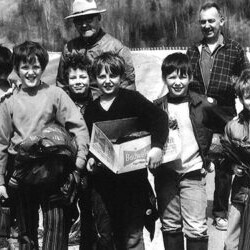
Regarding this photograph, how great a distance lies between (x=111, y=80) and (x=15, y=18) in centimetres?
626

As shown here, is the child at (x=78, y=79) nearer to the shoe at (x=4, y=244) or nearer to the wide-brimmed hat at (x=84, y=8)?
the wide-brimmed hat at (x=84, y=8)

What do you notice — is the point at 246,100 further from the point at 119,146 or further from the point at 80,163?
the point at 80,163

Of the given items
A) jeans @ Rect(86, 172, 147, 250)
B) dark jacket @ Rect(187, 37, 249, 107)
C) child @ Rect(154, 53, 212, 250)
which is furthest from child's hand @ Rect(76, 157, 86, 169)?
dark jacket @ Rect(187, 37, 249, 107)

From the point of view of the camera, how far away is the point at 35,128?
347cm

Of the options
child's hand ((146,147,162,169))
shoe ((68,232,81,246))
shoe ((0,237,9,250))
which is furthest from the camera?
shoe ((68,232,81,246))

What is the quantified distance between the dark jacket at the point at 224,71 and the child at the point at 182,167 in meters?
1.01

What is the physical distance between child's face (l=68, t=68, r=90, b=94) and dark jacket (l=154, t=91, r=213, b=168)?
0.55 m

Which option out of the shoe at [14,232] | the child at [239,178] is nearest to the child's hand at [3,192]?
the shoe at [14,232]

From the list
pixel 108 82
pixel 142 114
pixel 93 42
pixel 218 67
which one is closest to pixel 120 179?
pixel 142 114

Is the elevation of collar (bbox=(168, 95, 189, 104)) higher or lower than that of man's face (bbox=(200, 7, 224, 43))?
lower

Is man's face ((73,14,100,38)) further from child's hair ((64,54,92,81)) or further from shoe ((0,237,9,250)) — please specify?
shoe ((0,237,9,250))

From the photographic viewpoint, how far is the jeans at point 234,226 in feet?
11.6

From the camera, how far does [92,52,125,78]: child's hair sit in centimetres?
353

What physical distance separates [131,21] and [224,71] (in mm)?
4434
